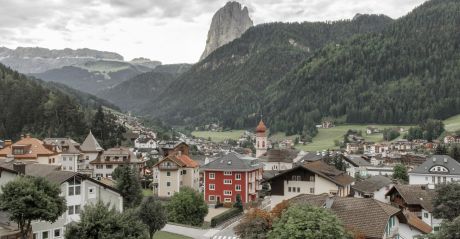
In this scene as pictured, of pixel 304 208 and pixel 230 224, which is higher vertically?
pixel 304 208

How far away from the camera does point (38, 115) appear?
147 metres

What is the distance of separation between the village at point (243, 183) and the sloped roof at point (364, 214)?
7 centimetres

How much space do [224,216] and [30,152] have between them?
34752 mm

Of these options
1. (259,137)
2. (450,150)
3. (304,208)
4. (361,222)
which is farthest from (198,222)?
(450,150)

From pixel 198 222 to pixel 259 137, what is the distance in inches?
2991

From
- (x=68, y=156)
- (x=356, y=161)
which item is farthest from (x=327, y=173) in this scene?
(x=356, y=161)

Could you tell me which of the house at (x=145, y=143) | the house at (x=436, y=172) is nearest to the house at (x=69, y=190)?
the house at (x=436, y=172)

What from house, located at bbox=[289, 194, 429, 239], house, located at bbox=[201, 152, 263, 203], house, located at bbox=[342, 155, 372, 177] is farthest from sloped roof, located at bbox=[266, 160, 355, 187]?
house, located at bbox=[342, 155, 372, 177]

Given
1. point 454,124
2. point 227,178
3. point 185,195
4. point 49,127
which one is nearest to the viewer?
point 185,195

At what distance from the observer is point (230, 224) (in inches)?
2557

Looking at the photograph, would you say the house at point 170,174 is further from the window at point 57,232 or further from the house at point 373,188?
the window at point 57,232

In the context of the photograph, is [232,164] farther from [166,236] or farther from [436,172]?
[436,172]

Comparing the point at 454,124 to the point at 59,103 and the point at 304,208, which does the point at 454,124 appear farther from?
the point at 304,208

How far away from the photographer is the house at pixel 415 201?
200ft
